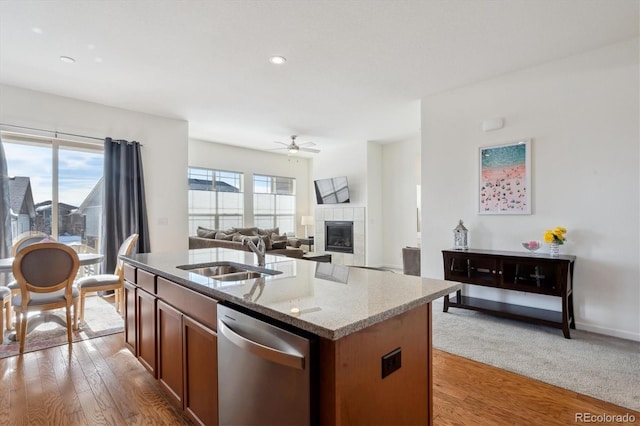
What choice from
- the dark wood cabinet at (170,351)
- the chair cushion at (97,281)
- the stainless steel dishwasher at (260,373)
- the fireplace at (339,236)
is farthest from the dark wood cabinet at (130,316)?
the fireplace at (339,236)

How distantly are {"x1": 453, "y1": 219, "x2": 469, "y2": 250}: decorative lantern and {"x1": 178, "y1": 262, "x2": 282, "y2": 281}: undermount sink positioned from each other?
9.00 feet

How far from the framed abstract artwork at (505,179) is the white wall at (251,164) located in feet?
18.9

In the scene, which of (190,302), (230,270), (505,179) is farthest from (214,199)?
(190,302)

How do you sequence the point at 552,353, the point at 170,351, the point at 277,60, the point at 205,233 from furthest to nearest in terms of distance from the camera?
the point at 205,233 < the point at 277,60 < the point at 552,353 < the point at 170,351

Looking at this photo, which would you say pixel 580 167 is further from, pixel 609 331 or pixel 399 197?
pixel 399 197

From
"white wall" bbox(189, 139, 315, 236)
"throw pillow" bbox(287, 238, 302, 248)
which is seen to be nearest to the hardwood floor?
"throw pillow" bbox(287, 238, 302, 248)

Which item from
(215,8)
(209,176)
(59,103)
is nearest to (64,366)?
(215,8)

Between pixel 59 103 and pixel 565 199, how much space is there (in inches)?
246

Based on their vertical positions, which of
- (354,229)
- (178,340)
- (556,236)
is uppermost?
(556,236)

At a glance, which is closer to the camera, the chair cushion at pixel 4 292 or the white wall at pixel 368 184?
the chair cushion at pixel 4 292

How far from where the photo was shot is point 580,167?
3.26 metres

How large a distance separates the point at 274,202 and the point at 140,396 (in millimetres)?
6896

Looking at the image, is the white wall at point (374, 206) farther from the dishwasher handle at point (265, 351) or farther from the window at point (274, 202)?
the dishwasher handle at point (265, 351)

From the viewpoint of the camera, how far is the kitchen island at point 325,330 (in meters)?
1.04
